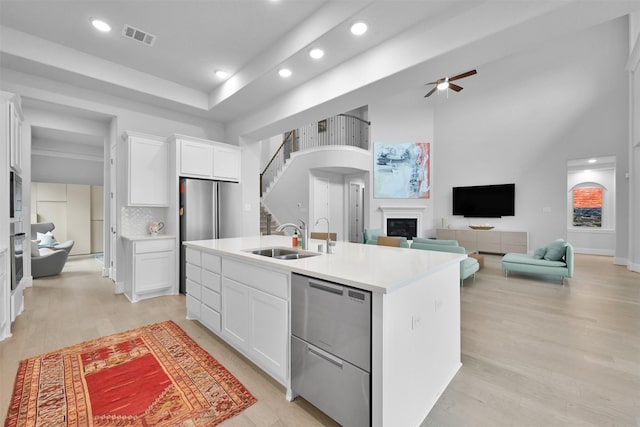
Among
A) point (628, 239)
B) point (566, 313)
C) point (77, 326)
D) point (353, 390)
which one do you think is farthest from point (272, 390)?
point (628, 239)

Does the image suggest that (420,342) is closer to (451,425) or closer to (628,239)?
(451,425)

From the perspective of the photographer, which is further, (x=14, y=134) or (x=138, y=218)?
(x=138, y=218)

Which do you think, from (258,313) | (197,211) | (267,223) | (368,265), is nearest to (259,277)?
(258,313)

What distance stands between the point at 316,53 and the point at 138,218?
11.9ft

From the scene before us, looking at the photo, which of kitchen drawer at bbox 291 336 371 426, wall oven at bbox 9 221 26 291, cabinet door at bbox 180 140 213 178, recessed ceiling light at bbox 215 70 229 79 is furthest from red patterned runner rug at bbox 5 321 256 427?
recessed ceiling light at bbox 215 70 229 79

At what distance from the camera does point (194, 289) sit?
301cm

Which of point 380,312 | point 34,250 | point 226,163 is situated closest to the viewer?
point 380,312

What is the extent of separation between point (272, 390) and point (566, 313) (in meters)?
3.51

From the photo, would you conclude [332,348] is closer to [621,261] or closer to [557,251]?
[557,251]

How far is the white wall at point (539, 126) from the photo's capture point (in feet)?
20.4

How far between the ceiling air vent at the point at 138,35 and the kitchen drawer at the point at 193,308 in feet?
9.88

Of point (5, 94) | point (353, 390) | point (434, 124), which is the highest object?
point (434, 124)

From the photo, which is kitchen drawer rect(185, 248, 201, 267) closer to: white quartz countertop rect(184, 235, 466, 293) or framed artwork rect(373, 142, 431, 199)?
white quartz countertop rect(184, 235, 466, 293)

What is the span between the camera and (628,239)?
5.81 m
